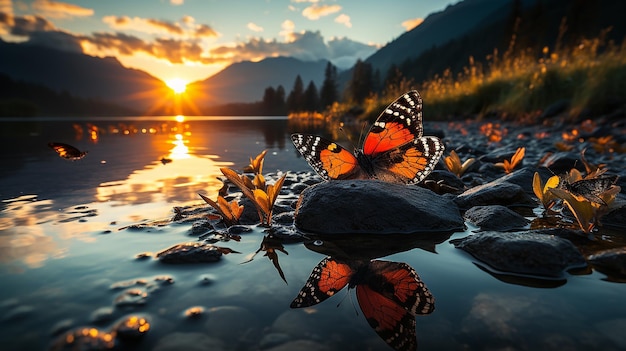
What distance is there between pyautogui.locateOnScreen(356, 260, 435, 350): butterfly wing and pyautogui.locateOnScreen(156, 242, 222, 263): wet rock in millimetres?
1012

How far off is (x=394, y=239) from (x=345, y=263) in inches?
26.8

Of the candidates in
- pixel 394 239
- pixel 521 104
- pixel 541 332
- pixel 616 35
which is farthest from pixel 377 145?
pixel 616 35

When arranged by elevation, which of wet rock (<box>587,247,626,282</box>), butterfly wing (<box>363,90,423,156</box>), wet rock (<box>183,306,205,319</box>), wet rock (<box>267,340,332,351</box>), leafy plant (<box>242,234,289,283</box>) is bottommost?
leafy plant (<box>242,234,289,283</box>)

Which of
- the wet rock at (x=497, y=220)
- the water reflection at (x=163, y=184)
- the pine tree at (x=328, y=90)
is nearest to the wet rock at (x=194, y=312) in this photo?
the wet rock at (x=497, y=220)

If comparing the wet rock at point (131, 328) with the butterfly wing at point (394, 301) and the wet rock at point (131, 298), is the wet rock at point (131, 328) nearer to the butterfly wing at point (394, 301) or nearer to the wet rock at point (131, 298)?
the wet rock at point (131, 298)

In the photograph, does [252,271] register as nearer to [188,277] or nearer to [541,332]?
[188,277]

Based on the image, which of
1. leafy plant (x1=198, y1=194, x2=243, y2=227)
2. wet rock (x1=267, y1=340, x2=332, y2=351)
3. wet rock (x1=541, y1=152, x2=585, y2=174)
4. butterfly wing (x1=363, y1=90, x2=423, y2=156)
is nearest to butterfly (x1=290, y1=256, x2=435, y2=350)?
wet rock (x1=267, y1=340, x2=332, y2=351)

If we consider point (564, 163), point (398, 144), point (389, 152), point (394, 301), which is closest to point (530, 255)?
point (394, 301)

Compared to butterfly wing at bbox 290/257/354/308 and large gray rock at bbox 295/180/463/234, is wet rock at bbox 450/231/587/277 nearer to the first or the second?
large gray rock at bbox 295/180/463/234

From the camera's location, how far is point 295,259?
2352 millimetres

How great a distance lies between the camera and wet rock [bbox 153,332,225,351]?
1393 mm

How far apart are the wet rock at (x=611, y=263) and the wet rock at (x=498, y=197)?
1.54 meters

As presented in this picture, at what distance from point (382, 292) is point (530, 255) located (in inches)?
41.5

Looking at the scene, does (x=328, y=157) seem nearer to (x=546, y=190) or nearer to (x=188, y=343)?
(x=546, y=190)
